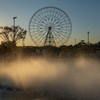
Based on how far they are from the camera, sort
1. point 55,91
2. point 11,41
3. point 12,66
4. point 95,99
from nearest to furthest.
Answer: point 95,99 < point 55,91 < point 12,66 < point 11,41

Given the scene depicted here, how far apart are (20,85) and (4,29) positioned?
26097mm

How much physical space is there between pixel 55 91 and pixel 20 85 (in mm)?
1800

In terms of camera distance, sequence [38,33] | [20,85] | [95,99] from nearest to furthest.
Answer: [95,99], [20,85], [38,33]

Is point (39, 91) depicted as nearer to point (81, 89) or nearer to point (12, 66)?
point (81, 89)

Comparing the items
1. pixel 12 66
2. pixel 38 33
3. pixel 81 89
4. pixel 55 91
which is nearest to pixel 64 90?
pixel 55 91

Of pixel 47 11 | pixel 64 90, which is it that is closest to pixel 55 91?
pixel 64 90

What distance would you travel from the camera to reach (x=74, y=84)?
6.47m

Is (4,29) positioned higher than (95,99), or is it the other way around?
(4,29)

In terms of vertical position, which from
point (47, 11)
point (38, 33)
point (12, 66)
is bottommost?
point (12, 66)

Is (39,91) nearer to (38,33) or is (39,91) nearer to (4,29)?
(38,33)

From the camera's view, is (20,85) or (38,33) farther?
(38,33)

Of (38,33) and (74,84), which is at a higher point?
(38,33)

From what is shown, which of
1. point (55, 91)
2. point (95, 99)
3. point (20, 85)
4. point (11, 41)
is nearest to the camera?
point (95, 99)

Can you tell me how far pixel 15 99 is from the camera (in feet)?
16.4
